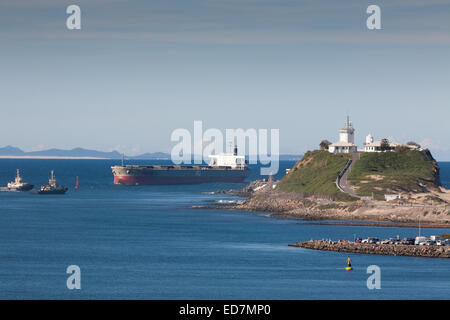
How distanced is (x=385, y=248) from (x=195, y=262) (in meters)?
24.1

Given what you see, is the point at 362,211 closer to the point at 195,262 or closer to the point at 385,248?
the point at 385,248

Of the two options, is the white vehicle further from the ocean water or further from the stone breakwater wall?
the ocean water

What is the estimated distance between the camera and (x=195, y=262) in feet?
359

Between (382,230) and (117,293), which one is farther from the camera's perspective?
(382,230)

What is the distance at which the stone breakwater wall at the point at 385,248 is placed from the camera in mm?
111875

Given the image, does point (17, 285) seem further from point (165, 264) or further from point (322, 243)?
point (322, 243)

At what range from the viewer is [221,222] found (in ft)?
531

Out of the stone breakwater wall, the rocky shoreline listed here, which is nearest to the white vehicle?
the stone breakwater wall

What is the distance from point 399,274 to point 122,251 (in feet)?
127

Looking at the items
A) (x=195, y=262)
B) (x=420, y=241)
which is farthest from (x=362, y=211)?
(x=195, y=262)

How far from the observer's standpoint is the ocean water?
89294 mm

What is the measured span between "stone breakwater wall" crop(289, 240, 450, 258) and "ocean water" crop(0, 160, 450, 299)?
6.82 feet

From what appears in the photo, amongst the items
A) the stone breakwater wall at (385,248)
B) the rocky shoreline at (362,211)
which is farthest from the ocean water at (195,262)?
the rocky shoreline at (362,211)
